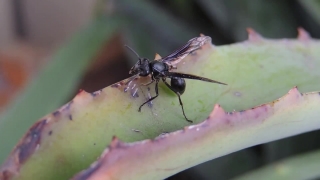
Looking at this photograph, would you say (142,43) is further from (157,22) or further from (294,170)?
(294,170)

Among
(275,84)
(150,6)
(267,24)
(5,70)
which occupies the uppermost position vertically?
(5,70)

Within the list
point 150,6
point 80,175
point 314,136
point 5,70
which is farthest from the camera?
A: point 5,70

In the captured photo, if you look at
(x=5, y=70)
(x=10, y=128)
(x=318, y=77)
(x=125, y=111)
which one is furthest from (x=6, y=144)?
(x=5, y=70)

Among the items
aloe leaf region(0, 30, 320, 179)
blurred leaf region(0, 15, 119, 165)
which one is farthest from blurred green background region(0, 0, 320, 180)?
aloe leaf region(0, 30, 320, 179)

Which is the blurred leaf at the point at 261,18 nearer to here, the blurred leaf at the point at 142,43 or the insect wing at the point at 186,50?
the blurred leaf at the point at 142,43

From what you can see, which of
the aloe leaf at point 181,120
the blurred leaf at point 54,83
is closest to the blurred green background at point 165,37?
the blurred leaf at point 54,83

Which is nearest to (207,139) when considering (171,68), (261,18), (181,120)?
(181,120)

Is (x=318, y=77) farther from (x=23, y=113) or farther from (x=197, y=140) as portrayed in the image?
(x=23, y=113)
